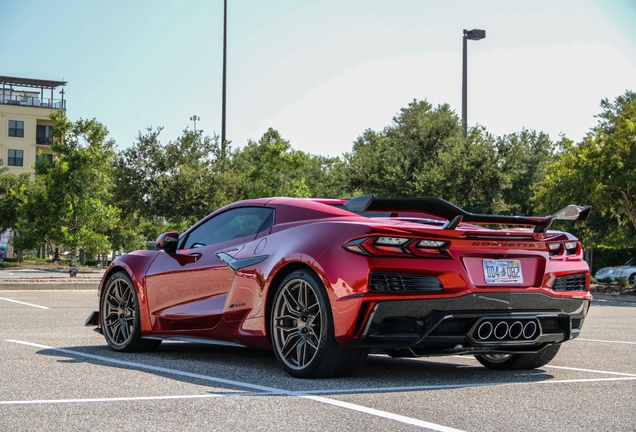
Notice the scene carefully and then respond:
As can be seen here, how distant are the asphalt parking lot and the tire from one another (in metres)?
0.13

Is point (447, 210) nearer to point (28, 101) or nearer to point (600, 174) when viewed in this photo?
point (600, 174)

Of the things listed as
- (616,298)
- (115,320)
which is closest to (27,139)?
(616,298)

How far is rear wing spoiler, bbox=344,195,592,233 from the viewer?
615 cm

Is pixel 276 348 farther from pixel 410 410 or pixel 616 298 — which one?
pixel 616 298

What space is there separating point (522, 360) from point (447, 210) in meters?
1.50

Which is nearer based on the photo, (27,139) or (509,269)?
(509,269)

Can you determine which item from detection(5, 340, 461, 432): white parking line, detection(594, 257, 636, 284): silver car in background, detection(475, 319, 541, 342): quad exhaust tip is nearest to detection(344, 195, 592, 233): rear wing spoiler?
detection(475, 319, 541, 342): quad exhaust tip

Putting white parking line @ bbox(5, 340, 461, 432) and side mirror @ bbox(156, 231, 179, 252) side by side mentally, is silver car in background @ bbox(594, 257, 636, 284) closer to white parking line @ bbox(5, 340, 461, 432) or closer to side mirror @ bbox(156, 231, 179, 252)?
side mirror @ bbox(156, 231, 179, 252)

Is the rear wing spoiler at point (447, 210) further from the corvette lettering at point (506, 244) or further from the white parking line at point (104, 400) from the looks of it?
the white parking line at point (104, 400)

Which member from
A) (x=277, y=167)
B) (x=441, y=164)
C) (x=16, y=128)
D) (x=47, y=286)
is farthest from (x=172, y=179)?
(x=16, y=128)

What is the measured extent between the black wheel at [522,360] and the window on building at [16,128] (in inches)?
3207

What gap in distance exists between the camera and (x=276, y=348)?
252 inches

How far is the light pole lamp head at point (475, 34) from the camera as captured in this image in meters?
29.2

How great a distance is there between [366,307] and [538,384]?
1420mm
